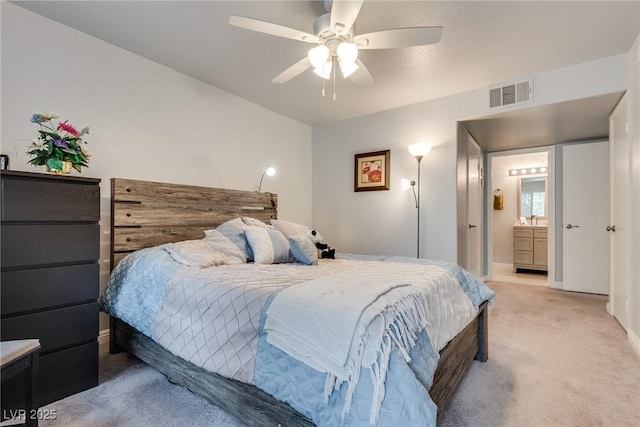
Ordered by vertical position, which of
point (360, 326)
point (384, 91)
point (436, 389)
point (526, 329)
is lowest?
point (526, 329)

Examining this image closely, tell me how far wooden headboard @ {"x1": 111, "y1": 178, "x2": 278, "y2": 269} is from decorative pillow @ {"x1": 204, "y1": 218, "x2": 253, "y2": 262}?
15.4 inches

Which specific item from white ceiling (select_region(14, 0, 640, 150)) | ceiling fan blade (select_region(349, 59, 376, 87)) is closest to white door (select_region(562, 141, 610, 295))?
white ceiling (select_region(14, 0, 640, 150))

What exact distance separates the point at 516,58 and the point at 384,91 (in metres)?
1.22

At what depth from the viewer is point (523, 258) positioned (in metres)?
6.05

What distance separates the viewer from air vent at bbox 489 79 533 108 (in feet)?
9.61

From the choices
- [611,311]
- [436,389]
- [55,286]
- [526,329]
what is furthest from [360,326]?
[611,311]

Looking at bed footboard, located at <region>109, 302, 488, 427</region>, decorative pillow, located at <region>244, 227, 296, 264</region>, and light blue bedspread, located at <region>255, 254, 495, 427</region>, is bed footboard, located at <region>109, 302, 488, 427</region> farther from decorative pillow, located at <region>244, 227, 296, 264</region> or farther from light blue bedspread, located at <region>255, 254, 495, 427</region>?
decorative pillow, located at <region>244, 227, 296, 264</region>

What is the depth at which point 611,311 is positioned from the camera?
326cm

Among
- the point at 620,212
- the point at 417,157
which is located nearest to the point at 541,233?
the point at 620,212

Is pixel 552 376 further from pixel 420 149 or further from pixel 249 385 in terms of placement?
pixel 420 149

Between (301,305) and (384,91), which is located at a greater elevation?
(384,91)

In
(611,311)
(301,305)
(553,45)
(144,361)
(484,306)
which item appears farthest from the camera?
(611,311)

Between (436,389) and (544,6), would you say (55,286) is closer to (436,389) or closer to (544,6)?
(436,389)

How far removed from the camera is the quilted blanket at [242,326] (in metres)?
1.04
